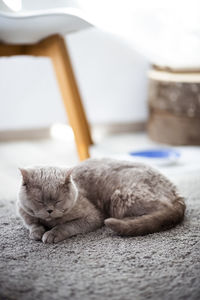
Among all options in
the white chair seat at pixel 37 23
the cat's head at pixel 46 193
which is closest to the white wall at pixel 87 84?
the white chair seat at pixel 37 23

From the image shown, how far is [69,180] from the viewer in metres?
1.33

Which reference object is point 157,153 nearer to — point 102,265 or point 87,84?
point 87,84

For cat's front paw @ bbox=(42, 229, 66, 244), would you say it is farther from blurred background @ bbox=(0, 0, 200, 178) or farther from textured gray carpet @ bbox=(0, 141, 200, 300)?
blurred background @ bbox=(0, 0, 200, 178)

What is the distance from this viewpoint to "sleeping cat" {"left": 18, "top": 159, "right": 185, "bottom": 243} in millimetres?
1282

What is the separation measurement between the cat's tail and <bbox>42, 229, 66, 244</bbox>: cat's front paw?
138 mm

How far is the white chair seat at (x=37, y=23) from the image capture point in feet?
5.49

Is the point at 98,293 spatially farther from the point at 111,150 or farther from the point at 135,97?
the point at 135,97

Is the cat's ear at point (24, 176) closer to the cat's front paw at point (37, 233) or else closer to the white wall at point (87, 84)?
the cat's front paw at point (37, 233)

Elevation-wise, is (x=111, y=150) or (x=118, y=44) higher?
(x=118, y=44)

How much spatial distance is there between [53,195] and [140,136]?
174 centimetres

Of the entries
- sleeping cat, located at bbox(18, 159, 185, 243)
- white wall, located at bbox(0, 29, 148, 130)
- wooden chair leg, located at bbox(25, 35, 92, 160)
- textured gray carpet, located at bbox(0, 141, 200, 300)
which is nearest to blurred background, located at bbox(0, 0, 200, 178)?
white wall, located at bbox(0, 29, 148, 130)

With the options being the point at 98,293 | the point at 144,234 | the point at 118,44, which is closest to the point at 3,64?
the point at 118,44

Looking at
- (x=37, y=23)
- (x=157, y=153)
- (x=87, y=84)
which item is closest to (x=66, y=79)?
(x=37, y=23)

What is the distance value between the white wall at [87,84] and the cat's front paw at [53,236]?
1.60m
